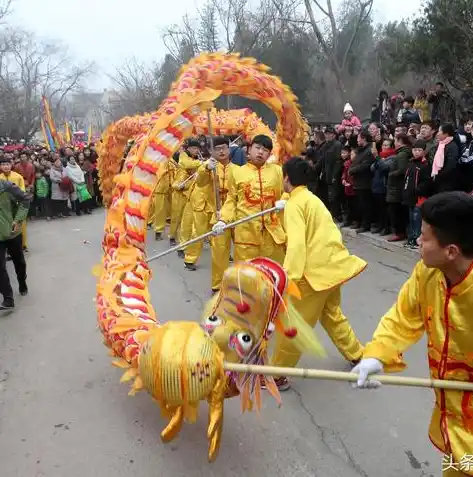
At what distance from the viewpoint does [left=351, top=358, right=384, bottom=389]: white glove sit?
82.0 inches

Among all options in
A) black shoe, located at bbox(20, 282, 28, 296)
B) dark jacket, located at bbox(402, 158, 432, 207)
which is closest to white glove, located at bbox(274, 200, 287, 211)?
dark jacket, located at bbox(402, 158, 432, 207)

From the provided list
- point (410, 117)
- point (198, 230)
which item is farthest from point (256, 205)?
point (410, 117)

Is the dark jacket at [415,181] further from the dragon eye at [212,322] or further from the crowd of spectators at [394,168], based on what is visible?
the dragon eye at [212,322]

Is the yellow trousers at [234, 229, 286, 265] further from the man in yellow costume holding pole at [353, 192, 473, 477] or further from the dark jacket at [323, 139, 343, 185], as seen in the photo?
the dark jacket at [323, 139, 343, 185]

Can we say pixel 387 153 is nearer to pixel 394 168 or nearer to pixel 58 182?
pixel 394 168

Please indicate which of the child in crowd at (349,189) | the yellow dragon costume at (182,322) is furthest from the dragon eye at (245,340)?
the child in crowd at (349,189)

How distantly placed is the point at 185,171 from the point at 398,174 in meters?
3.30

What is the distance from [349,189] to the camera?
8.82 metres

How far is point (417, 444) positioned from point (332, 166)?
22.5ft

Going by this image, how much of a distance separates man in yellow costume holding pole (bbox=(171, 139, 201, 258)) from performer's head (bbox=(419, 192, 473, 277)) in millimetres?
6173

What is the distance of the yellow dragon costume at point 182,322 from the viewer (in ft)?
7.35

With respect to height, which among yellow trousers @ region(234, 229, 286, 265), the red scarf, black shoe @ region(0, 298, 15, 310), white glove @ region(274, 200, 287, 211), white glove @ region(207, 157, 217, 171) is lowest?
black shoe @ region(0, 298, 15, 310)

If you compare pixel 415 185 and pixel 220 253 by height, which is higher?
pixel 415 185

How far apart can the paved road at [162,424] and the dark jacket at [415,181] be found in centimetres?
228
